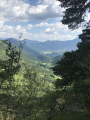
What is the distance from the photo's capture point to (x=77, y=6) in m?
17.6

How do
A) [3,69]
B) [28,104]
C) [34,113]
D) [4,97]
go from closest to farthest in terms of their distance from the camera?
1. [34,113]
2. [28,104]
3. [4,97]
4. [3,69]

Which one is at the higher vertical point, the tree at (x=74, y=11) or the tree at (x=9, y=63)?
the tree at (x=74, y=11)

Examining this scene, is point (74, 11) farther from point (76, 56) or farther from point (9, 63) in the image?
point (9, 63)

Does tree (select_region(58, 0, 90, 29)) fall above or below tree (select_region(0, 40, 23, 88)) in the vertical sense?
above

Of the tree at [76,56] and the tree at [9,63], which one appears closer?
the tree at [76,56]

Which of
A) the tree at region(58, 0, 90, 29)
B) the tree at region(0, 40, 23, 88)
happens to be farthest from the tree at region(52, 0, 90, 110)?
the tree at region(0, 40, 23, 88)

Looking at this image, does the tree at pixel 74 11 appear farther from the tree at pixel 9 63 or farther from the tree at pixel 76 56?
the tree at pixel 9 63

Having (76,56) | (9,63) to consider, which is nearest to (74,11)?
→ (76,56)

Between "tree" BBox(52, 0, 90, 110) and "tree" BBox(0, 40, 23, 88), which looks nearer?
"tree" BBox(52, 0, 90, 110)

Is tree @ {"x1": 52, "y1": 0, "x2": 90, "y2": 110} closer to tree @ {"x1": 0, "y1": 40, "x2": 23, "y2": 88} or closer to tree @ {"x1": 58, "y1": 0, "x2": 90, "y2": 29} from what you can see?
tree @ {"x1": 58, "y1": 0, "x2": 90, "y2": 29}

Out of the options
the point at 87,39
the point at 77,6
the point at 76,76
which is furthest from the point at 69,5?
the point at 76,76

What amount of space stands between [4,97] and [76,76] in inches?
428

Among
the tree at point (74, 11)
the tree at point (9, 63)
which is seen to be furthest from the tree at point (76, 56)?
the tree at point (9, 63)

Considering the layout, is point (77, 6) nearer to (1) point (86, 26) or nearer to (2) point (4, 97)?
(1) point (86, 26)
